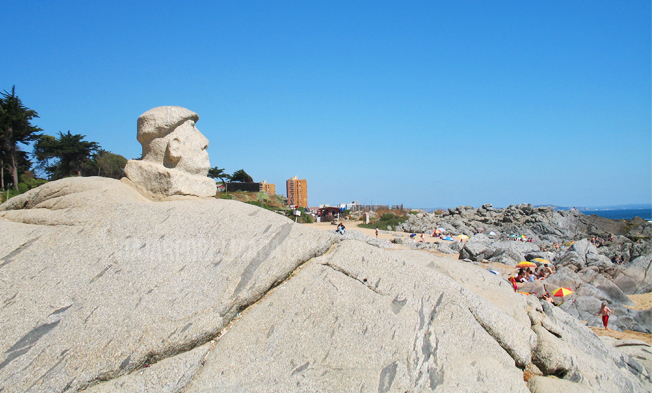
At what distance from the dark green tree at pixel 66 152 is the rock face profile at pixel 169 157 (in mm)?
28375

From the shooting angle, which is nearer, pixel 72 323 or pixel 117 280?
pixel 72 323

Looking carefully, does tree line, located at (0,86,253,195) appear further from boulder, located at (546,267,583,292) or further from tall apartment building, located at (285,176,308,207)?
boulder, located at (546,267,583,292)

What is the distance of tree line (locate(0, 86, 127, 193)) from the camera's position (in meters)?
28.2


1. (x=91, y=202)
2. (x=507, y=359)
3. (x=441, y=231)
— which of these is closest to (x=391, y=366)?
(x=507, y=359)

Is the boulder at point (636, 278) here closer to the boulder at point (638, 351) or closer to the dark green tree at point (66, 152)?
the boulder at point (638, 351)

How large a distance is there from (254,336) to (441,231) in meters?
32.1

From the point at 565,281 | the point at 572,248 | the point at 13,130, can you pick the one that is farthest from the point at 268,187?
the point at 565,281

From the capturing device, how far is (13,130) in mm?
28484

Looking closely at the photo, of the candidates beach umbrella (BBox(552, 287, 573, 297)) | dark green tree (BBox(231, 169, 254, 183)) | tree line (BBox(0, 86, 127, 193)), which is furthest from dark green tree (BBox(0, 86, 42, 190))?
beach umbrella (BBox(552, 287, 573, 297))

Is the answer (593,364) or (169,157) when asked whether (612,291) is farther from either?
(169,157)

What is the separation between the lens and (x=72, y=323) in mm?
4684

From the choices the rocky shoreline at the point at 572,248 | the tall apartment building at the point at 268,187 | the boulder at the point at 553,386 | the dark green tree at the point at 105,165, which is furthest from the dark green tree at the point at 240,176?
the boulder at the point at 553,386

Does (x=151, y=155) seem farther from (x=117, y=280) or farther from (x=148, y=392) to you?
(x=148, y=392)

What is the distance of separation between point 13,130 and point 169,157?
29.0 m
